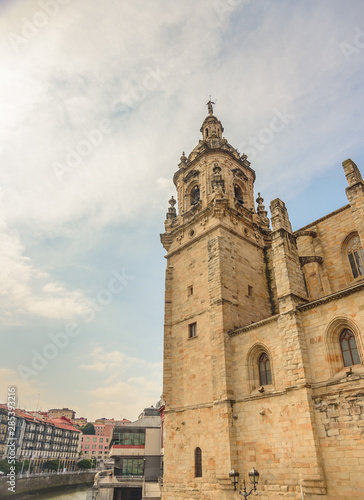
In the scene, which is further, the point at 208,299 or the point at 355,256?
the point at 208,299

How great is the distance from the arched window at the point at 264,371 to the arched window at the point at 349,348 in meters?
4.16

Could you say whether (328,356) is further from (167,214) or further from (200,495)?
(167,214)

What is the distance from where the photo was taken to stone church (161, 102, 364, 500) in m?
14.3

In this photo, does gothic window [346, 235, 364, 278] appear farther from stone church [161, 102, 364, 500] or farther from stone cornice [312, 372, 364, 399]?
stone cornice [312, 372, 364, 399]

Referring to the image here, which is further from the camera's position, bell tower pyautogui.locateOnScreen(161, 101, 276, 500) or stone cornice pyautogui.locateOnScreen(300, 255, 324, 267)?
stone cornice pyautogui.locateOnScreen(300, 255, 324, 267)

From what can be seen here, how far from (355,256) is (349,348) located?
29.8 feet

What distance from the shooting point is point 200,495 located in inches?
718

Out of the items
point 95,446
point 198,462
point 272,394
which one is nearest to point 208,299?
point 272,394

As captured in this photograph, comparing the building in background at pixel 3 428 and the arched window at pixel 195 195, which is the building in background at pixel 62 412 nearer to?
the building in background at pixel 3 428

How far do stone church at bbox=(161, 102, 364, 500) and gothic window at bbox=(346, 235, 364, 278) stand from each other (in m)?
0.07

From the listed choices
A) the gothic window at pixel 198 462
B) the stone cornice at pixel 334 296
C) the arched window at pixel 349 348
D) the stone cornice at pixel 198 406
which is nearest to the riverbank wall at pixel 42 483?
the stone cornice at pixel 198 406

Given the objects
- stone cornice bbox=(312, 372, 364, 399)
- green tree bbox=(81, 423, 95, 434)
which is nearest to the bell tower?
stone cornice bbox=(312, 372, 364, 399)

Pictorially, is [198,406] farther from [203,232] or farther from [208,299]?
[203,232]

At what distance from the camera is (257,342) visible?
1855cm
